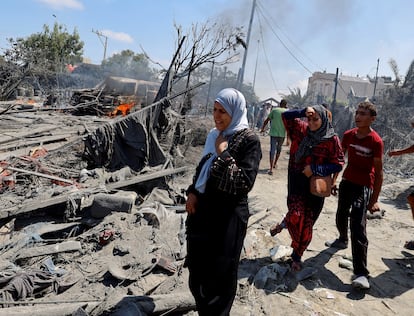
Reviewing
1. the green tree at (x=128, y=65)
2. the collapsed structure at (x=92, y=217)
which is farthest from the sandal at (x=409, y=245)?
the green tree at (x=128, y=65)

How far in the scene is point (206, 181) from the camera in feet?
7.42

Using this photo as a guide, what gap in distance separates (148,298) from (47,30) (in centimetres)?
3365

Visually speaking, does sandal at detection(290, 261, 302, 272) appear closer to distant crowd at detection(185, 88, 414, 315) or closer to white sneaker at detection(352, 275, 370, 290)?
distant crowd at detection(185, 88, 414, 315)

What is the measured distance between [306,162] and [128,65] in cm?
3435

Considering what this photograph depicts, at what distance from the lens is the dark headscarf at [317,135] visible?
3279mm

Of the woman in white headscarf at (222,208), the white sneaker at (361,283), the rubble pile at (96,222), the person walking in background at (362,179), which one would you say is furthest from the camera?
the person walking in background at (362,179)

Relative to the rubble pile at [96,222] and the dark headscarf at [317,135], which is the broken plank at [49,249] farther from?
the dark headscarf at [317,135]

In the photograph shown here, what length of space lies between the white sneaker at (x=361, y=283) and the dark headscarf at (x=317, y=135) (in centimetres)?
128

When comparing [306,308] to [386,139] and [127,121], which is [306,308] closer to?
[127,121]

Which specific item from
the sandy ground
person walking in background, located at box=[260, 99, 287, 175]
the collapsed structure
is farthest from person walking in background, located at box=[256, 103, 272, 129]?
the sandy ground

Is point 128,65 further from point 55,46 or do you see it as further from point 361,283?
point 361,283

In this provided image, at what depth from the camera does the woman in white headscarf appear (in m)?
2.20

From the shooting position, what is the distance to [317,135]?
10.8 feet

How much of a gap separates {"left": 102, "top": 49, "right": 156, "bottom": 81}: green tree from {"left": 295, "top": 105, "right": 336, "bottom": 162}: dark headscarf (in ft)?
80.3
